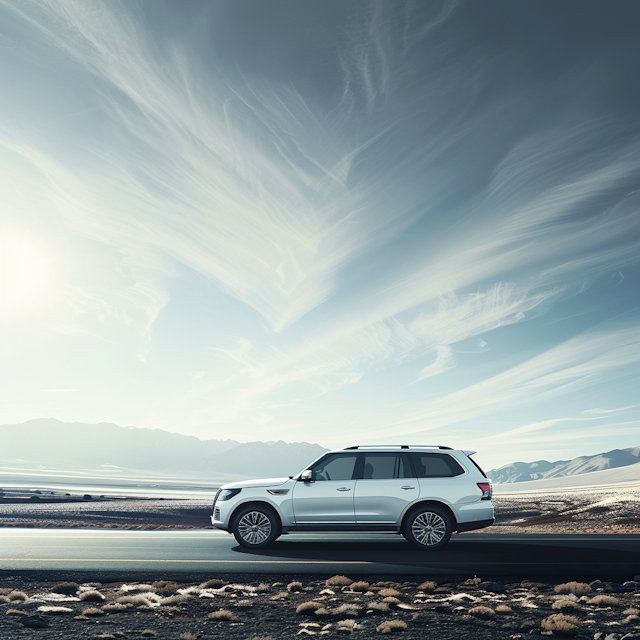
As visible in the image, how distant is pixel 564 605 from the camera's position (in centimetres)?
764

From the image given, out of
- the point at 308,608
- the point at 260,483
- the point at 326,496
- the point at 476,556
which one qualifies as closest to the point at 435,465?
the point at 476,556

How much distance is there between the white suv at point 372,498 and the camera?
12055 millimetres

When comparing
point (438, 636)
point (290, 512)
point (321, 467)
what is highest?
point (321, 467)

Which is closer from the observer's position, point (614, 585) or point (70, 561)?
point (614, 585)

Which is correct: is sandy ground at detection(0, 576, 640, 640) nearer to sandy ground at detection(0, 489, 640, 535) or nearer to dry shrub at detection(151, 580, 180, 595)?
dry shrub at detection(151, 580, 180, 595)

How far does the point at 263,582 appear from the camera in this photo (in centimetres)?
943

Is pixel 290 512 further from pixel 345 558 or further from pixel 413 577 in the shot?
pixel 413 577

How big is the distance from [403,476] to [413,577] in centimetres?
273

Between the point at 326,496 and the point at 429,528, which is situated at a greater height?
the point at 326,496

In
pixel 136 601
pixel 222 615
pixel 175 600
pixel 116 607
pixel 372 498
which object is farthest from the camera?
pixel 372 498

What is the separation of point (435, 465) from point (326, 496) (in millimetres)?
2559

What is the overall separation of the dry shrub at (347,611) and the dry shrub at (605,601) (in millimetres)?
3432

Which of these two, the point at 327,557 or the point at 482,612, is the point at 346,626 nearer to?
the point at 482,612

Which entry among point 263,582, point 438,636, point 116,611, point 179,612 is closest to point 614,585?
point 438,636
